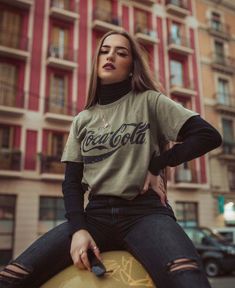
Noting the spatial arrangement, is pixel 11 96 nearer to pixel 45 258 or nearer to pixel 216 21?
pixel 216 21

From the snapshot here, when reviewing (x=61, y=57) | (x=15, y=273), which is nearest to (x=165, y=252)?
(x=15, y=273)

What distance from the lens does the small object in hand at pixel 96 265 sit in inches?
58.6

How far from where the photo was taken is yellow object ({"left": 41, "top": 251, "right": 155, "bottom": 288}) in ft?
4.89

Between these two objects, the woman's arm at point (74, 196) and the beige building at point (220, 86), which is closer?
the woman's arm at point (74, 196)

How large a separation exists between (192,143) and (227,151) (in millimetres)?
21572

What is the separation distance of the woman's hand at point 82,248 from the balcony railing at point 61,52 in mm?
17755

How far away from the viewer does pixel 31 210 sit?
16297 millimetres

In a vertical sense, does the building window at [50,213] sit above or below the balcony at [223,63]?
below

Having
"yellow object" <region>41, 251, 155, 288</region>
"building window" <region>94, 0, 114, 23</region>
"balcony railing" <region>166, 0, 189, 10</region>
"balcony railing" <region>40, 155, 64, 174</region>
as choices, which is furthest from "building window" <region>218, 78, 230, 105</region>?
"yellow object" <region>41, 251, 155, 288</region>

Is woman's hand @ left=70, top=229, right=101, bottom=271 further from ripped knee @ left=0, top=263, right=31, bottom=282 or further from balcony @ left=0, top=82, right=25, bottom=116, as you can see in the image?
balcony @ left=0, top=82, right=25, bottom=116

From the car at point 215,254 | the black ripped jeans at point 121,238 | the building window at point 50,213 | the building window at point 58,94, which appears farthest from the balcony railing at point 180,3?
the black ripped jeans at point 121,238

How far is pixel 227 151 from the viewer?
22.2 m

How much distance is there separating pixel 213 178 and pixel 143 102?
67.1ft

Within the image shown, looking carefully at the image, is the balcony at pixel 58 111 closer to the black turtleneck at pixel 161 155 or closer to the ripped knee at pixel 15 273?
the black turtleneck at pixel 161 155
